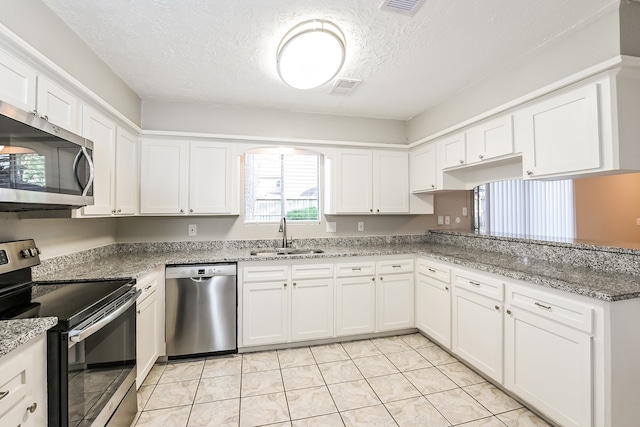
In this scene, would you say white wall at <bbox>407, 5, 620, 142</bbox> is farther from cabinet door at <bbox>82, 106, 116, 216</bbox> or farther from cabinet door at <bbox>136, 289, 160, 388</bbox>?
cabinet door at <bbox>136, 289, 160, 388</bbox>

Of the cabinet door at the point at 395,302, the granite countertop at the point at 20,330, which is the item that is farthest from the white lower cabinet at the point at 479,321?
the granite countertop at the point at 20,330

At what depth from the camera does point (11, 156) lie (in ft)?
3.95

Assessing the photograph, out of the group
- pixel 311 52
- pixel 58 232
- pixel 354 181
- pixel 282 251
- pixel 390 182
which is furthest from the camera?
pixel 390 182

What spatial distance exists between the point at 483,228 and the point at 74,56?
4.67m

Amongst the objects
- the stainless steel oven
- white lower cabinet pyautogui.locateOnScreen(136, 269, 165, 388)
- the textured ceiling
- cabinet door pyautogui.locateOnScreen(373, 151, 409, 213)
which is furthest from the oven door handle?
cabinet door pyautogui.locateOnScreen(373, 151, 409, 213)

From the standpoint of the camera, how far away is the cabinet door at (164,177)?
9.47 feet

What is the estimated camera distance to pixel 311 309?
9.57ft

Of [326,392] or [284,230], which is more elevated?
[284,230]

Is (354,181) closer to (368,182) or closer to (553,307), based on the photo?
(368,182)

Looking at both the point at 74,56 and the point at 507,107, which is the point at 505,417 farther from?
the point at 74,56

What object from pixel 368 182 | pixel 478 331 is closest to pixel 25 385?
pixel 478 331

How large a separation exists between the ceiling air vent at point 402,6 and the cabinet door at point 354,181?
1744mm

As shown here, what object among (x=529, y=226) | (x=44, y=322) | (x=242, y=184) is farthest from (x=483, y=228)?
(x=44, y=322)

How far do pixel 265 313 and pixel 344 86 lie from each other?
229 cm
